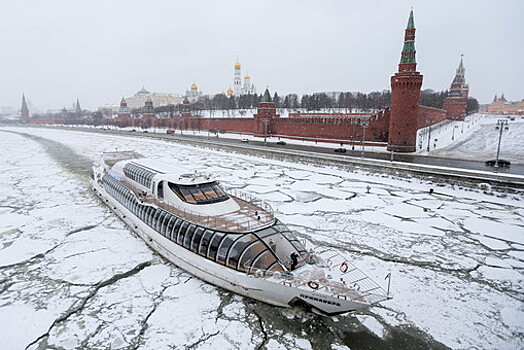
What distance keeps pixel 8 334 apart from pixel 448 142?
47422mm

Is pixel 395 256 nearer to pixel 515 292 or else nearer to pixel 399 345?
pixel 515 292

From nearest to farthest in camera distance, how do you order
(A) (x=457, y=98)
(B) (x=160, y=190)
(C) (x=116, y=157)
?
(B) (x=160, y=190), (C) (x=116, y=157), (A) (x=457, y=98)

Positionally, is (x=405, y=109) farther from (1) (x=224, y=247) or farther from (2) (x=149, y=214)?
(1) (x=224, y=247)

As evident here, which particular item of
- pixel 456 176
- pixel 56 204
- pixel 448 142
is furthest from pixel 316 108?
pixel 56 204

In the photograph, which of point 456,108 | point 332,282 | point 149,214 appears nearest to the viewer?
point 332,282

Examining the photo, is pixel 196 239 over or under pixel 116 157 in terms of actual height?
under

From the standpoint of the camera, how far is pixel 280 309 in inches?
338

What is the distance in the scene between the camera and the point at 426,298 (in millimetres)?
9078

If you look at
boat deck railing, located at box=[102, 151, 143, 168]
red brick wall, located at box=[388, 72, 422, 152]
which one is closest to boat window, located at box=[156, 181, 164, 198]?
boat deck railing, located at box=[102, 151, 143, 168]

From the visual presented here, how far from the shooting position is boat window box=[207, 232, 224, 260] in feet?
→ 30.8

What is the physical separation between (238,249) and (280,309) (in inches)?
79.2

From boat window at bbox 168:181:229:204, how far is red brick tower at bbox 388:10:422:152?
26.3 m

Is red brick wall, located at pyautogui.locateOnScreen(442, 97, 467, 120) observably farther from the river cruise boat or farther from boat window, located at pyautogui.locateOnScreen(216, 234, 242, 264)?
boat window, located at pyautogui.locateOnScreen(216, 234, 242, 264)

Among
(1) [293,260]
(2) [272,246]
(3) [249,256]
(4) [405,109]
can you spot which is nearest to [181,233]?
(3) [249,256]
